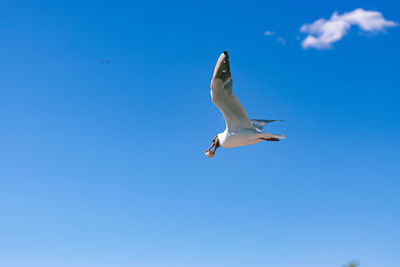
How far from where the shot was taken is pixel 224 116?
20.2 m

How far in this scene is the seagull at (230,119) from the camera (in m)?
18.3

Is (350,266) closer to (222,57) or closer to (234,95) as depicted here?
(234,95)

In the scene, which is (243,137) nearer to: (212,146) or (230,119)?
(230,119)

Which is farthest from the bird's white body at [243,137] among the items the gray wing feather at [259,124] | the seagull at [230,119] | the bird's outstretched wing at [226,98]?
the gray wing feather at [259,124]

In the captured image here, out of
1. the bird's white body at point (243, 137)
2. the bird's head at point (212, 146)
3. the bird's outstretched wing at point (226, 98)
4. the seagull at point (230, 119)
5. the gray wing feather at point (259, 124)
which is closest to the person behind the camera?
the bird's outstretched wing at point (226, 98)

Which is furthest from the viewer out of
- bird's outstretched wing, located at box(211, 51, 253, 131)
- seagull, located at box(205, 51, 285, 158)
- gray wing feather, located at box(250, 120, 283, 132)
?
gray wing feather, located at box(250, 120, 283, 132)

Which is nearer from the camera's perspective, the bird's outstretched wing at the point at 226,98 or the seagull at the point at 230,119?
the bird's outstretched wing at the point at 226,98

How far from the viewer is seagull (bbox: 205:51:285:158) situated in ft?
60.1

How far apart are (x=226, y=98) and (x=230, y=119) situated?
154 cm

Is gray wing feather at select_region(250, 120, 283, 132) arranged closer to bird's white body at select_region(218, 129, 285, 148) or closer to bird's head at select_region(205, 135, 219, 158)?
bird's white body at select_region(218, 129, 285, 148)

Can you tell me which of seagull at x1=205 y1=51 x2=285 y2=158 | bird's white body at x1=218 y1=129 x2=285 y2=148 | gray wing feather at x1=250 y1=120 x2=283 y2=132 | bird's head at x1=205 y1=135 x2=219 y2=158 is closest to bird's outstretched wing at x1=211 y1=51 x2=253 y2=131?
seagull at x1=205 y1=51 x2=285 y2=158

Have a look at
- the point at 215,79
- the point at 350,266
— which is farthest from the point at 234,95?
the point at 350,266

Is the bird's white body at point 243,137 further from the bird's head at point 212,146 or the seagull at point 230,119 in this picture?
the bird's head at point 212,146

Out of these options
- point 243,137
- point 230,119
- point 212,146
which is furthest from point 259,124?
point 212,146
